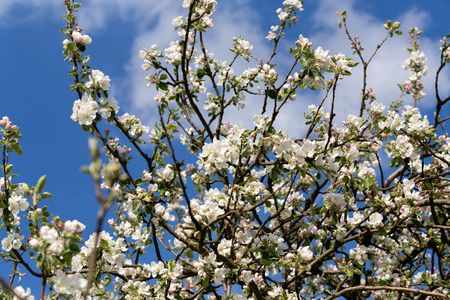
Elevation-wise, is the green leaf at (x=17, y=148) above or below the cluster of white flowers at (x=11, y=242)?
above

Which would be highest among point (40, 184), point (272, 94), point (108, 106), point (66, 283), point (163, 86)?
point (163, 86)

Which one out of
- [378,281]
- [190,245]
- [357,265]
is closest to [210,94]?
[190,245]

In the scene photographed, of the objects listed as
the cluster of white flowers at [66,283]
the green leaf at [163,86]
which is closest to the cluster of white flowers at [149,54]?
the green leaf at [163,86]

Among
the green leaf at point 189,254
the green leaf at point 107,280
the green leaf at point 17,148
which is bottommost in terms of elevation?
the green leaf at point 107,280

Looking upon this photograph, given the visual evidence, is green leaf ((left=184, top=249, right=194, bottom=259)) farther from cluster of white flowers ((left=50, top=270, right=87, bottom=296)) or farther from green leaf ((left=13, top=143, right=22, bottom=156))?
green leaf ((left=13, top=143, right=22, bottom=156))

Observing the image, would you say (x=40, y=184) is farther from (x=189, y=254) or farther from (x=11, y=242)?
(x=189, y=254)

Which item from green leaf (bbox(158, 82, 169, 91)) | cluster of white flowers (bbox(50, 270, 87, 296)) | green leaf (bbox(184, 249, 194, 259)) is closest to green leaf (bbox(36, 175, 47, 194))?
cluster of white flowers (bbox(50, 270, 87, 296))

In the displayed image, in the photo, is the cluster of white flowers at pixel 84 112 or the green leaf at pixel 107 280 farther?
the green leaf at pixel 107 280

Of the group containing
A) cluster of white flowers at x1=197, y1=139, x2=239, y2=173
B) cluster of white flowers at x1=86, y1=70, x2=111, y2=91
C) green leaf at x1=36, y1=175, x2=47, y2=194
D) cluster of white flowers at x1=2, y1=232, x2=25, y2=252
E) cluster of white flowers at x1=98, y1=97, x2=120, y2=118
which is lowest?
green leaf at x1=36, y1=175, x2=47, y2=194

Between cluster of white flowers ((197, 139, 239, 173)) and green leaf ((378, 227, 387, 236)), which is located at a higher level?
cluster of white flowers ((197, 139, 239, 173))

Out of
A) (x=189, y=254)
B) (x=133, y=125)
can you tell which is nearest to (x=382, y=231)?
(x=189, y=254)

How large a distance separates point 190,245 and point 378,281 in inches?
91.3

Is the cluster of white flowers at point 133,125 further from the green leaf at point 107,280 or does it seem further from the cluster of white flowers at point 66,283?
the cluster of white flowers at point 66,283

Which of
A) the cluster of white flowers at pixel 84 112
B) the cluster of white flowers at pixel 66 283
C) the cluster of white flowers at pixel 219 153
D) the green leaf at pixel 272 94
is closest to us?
the cluster of white flowers at pixel 66 283
